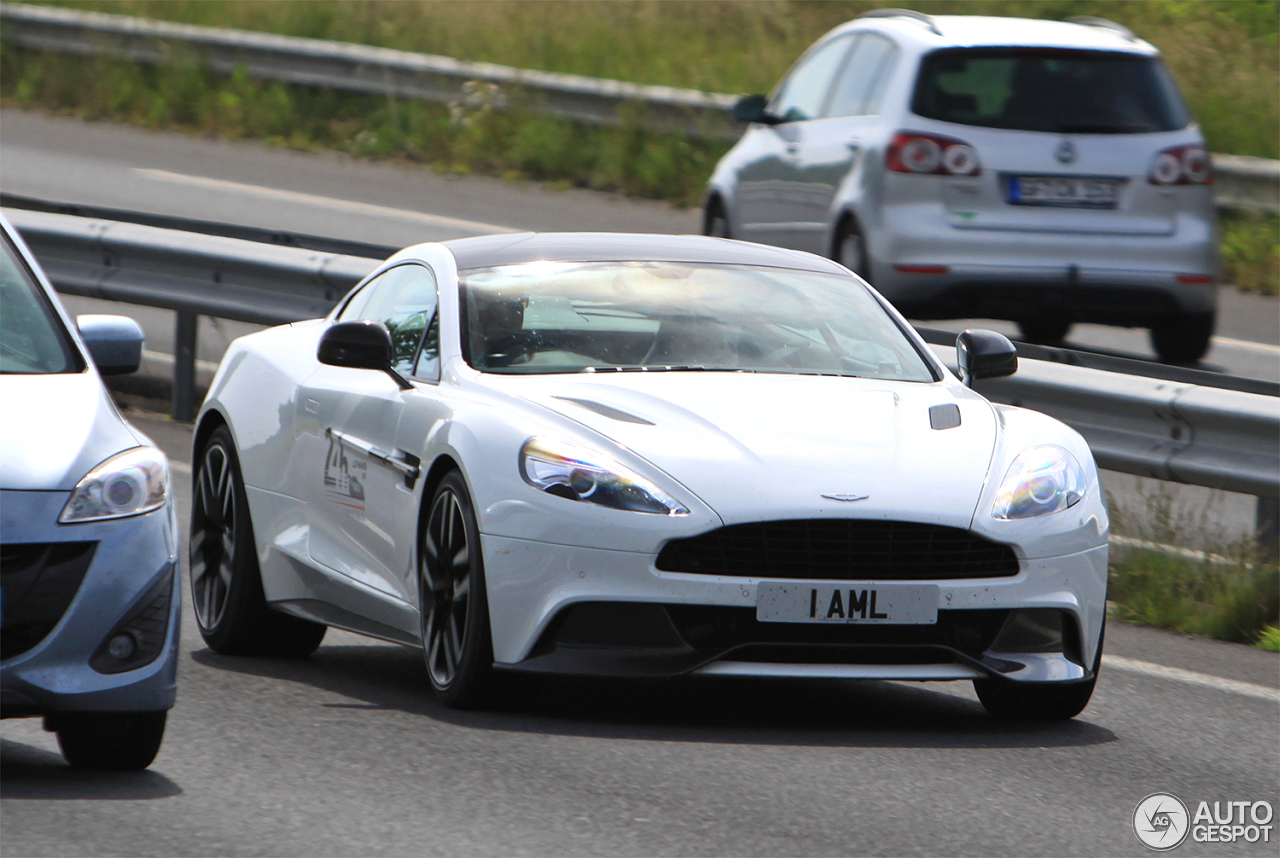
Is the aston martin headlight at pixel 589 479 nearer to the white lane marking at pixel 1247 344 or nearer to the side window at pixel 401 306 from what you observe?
the side window at pixel 401 306

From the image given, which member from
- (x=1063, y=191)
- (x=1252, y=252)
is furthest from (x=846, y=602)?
(x=1252, y=252)

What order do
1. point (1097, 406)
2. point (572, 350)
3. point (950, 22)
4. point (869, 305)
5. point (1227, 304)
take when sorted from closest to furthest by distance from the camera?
1. point (572, 350)
2. point (869, 305)
3. point (1097, 406)
4. point (950, 22)
5. point (1227, 304)

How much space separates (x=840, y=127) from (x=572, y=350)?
670 centimetres

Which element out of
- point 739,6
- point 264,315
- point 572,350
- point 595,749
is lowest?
point 739,6

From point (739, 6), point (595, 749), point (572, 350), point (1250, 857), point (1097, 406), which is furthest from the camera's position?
point (739, 6)

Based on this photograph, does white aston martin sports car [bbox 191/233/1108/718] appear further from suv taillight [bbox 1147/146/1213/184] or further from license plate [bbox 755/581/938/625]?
suv taillight [bbox 1147/146/1213/184]

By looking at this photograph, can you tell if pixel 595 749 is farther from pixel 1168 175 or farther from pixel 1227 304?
pixel 1227 304

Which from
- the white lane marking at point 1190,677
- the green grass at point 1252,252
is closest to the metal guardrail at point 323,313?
the white lane marking at point 1190,677

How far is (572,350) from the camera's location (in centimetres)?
738

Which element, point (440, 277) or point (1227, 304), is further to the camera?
point (1227, 304)

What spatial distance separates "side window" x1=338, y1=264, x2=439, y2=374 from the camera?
7.75 m

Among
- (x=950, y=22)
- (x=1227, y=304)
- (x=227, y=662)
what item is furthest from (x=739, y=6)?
(x=227, y=662)

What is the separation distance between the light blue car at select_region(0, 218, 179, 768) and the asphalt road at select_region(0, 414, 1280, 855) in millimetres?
201

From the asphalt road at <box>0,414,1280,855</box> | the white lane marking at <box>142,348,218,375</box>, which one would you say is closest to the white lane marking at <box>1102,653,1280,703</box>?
the asphalt road at <box>0,414,1280,855</box>
